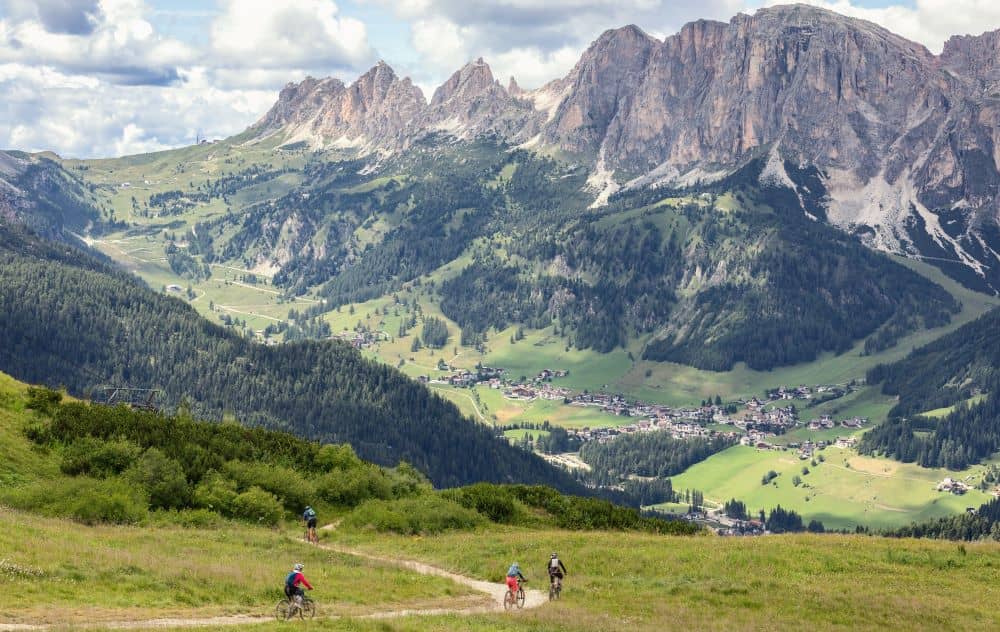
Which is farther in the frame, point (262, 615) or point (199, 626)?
point (262, 615)

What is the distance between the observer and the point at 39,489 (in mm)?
80250

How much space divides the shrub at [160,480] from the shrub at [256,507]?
443cm

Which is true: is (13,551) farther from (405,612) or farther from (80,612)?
(405,612)

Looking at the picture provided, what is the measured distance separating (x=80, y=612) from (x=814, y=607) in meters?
42.5

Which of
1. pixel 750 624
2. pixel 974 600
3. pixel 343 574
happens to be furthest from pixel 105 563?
pixel 974 600

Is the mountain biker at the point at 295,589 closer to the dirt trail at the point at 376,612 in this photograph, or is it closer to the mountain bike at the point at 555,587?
the dirt trail at the point at 376,612

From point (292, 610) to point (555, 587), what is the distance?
62.9 feet

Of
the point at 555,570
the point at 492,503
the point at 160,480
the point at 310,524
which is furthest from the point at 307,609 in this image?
the point at 492,503

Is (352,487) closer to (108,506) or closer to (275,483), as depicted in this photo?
(275,483)

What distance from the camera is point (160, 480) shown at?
289ft

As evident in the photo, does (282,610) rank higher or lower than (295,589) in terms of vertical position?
lower

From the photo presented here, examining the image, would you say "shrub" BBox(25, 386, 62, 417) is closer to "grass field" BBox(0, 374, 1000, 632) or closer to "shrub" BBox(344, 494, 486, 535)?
"grass field" BBox(0, 374, 1000, 632)

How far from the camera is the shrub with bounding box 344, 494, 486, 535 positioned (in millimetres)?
94812

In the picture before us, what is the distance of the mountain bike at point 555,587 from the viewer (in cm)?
6731
